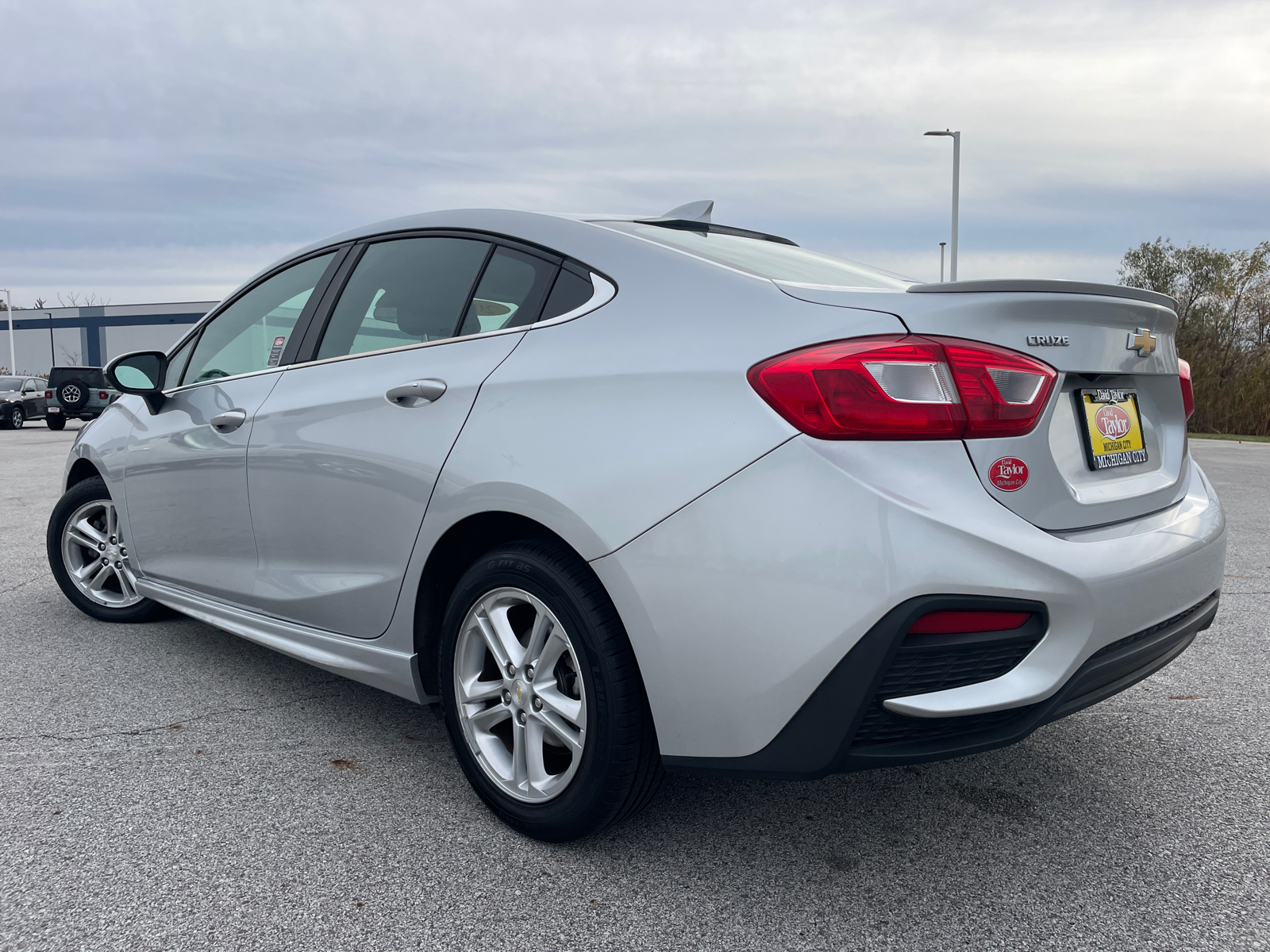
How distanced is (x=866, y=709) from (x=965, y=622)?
25cm

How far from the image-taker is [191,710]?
3.29 metres

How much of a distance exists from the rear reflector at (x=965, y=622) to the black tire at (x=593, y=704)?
0.64 m

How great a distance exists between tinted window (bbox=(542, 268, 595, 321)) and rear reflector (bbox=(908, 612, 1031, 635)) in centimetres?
110

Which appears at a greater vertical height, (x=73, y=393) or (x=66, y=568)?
(x=66, y=568)

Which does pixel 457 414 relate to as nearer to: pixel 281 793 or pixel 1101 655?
pixel 281 793

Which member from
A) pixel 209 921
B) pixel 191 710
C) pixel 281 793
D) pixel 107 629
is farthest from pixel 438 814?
pixel 107 629

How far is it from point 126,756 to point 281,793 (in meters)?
0.61

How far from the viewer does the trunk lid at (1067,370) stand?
1.89 meters

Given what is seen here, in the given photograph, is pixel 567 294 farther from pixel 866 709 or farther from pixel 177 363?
pixel 177 363

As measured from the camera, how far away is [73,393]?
2530 centimetres

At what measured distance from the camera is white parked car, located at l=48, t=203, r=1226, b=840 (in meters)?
1.82

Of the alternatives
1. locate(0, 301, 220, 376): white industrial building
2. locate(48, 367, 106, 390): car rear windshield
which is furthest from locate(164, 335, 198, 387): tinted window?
locate(0, 301, 220, 376): white industrial building

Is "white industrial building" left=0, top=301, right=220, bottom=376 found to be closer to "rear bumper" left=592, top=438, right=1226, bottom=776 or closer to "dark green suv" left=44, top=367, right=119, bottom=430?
"dark green suv" left=44, top=367, right=119, bottom=430

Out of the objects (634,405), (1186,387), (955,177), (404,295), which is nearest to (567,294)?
(634,405)
